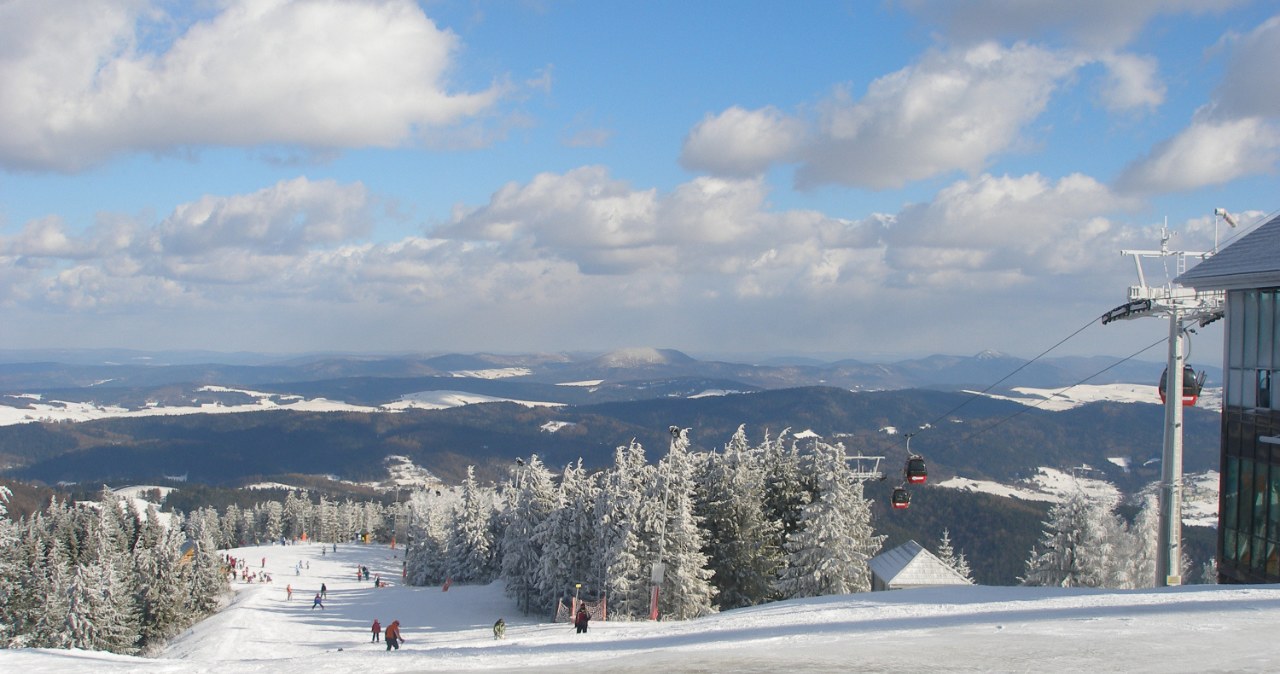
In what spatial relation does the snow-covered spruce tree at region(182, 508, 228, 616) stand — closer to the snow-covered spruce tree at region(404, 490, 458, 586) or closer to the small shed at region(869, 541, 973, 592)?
the snow-covered spruce tree at region(404, 490, 458, 586)

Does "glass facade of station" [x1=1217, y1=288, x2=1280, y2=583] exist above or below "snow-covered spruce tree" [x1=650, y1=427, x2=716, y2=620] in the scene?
above

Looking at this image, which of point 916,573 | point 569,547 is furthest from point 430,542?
point 916,573

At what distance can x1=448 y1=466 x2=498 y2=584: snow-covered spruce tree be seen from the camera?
2532 inches

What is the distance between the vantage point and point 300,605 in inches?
2194

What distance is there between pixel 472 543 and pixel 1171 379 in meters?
53.3

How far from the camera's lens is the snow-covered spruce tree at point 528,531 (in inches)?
1816

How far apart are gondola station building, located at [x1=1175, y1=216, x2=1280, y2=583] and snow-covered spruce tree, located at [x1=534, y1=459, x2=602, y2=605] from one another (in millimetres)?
26172

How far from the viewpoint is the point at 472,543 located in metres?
65.1

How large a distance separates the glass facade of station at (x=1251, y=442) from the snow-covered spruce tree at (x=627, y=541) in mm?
19797

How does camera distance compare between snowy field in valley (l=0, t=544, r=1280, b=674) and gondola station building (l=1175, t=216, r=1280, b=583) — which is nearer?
snowy field in valley (l=0, t=544, r=1280, b=674)

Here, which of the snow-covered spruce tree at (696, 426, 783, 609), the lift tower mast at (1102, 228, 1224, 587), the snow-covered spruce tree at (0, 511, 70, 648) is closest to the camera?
the lift tower mast at (1102, 228, 1224, 587)

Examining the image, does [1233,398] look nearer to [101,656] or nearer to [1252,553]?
[1252,553]

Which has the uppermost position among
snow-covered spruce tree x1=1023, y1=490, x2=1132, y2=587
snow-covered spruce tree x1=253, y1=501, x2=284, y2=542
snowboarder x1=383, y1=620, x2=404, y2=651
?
snow-covered spruce tree x1=1023, y1=490, x2=1132, y2=587

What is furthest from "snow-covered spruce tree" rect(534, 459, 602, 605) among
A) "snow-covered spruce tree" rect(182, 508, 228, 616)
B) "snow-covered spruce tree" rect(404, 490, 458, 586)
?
"snow-covered spruce tree" rect(404, 490, 458, 586)
